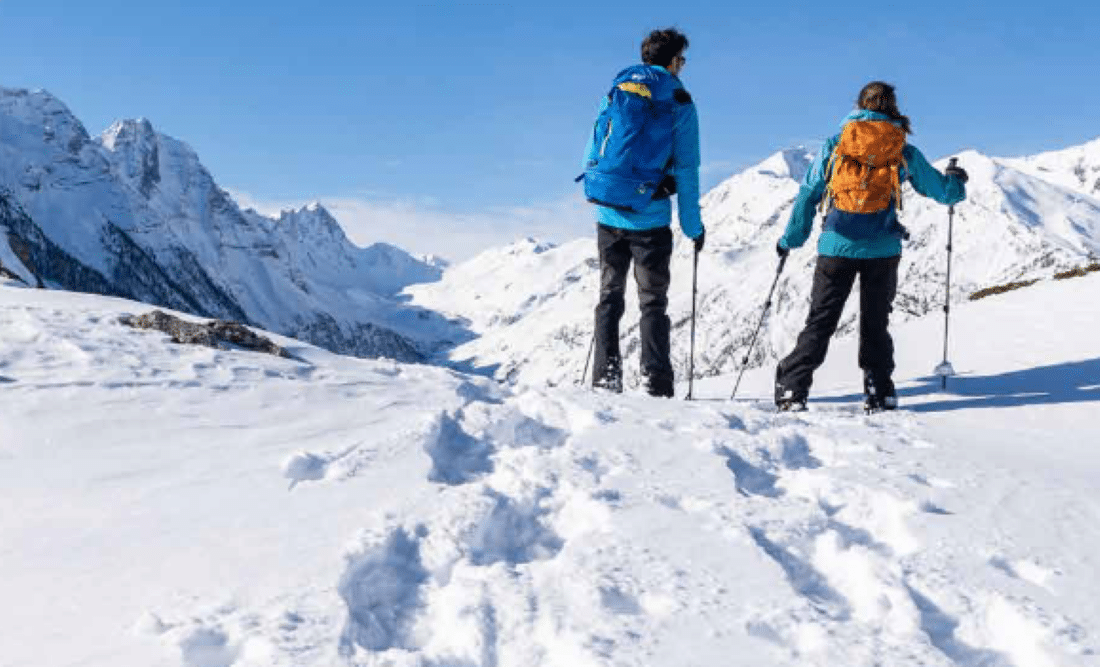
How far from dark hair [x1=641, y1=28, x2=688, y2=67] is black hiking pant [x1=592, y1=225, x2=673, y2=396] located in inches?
73.8

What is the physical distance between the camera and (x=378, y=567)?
4129 mm

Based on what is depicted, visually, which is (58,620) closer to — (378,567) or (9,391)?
(378,567)

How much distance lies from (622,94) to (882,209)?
3.06 m

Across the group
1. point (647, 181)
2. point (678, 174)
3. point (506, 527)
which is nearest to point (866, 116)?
point (678, 174)

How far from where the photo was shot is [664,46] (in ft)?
28.9

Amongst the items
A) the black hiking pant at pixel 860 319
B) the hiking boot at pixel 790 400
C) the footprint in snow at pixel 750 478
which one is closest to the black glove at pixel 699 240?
the black hiking pant at pixel 860 319

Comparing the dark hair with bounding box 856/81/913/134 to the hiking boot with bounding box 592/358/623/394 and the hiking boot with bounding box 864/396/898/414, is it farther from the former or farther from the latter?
the hiking boot with bounding box 592/358/623/394

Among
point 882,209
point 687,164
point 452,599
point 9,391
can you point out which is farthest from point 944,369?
point 9,391

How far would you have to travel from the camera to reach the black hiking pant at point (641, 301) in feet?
29.9

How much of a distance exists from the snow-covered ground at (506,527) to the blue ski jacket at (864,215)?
1997mm

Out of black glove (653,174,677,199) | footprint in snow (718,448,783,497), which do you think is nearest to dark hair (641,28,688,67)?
black glove (653,174,677,199)

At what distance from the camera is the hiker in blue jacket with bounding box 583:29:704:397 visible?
340 inches

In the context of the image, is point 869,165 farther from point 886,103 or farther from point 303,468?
point 303,468

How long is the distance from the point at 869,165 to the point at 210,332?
789cm
